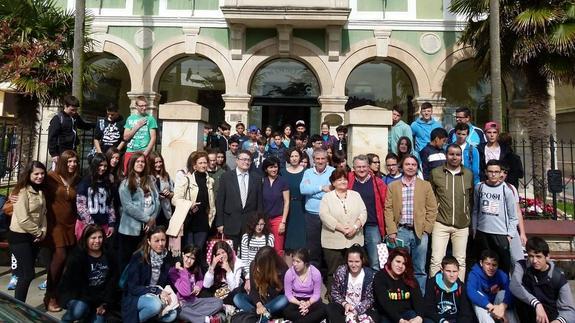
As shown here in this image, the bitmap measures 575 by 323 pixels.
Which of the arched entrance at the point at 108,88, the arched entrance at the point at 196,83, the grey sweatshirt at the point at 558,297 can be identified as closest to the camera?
the grey sweatshirt at the point at 558,297

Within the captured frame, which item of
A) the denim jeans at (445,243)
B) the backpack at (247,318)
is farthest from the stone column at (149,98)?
the denim jeans at (445,243)

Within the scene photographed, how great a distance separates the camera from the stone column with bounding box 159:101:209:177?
7480mm

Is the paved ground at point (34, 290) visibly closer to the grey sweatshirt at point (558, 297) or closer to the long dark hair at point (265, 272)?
the long dark hair at point (265, 272)

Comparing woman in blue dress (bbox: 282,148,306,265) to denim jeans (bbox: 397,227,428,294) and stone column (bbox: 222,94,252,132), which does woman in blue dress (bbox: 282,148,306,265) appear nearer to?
denim jeans (bbox: 397,227,428,294)

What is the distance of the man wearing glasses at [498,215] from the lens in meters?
5.25

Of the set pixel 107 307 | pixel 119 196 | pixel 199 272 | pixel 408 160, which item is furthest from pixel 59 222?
pixel 408 160

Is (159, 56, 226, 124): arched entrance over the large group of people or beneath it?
over

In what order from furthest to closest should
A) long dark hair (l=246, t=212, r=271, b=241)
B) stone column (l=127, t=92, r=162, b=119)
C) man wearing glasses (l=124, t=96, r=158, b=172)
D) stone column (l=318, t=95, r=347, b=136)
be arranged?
stone column (l=127, t=92, r=162, b=119) → stone column (l=318, t=95, r=347, b=136) → man wearing glasses (l=124, t=96, r=158, b=172) → long dark hair (l=246, t=212, r=271, b=241)

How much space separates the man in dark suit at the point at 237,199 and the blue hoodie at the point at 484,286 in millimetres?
2657

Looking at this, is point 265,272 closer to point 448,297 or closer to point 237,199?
point 237,199

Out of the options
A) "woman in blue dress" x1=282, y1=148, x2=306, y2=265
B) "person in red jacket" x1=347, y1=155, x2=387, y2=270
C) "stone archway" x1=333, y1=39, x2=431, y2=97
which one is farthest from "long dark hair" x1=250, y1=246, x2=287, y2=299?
"stone archway" x1=333, y1=39, x2=431, y2=97

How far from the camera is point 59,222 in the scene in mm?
5188

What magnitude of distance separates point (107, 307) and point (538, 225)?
6.68 metres

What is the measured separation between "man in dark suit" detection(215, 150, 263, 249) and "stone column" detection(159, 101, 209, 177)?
188 cm
